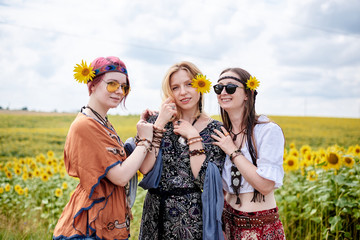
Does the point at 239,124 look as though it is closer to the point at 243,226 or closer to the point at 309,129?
the point at 243,226

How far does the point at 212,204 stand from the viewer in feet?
7.02

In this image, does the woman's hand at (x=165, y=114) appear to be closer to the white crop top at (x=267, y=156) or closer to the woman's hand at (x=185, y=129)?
the woman's hand at (x=185, y=129)

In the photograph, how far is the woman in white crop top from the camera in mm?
2133

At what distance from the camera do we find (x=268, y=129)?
2.21m

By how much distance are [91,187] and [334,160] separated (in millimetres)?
3129

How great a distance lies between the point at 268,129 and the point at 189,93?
68cm

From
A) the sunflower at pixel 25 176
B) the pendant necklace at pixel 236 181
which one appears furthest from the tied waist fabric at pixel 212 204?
the sunflower at pixel 25 176

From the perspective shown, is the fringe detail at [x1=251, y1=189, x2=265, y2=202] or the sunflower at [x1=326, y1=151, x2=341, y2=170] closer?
the fringe detail at [x1=251, y1=189, x2=265, y2=202]

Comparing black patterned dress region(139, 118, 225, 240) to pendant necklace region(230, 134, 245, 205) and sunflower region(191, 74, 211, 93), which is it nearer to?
pendant necklace region(230, 134, 245, 205)

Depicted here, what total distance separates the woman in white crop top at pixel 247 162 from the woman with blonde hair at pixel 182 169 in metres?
0.13

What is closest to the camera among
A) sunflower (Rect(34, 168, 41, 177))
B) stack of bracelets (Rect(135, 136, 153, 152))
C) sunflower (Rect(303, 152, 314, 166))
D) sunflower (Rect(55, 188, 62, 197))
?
stack of bracelets (Rect(135, 136, 153, 152))

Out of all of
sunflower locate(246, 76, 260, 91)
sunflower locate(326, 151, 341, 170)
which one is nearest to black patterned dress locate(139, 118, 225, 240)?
sunflower locate(246, 76, 260, 91)

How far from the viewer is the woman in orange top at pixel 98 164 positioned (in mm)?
1848

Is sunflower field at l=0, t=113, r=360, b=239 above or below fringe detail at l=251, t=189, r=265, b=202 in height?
below
